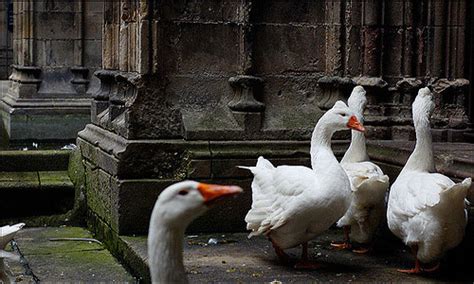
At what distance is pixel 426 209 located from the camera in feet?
16.9

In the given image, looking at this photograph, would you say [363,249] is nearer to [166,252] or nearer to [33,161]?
[166,252]

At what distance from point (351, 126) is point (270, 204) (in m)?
0.65

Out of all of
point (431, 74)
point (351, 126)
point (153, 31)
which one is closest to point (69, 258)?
point (153, 31)

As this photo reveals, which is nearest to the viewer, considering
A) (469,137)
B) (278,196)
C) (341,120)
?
(278,196)

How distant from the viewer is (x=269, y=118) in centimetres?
732

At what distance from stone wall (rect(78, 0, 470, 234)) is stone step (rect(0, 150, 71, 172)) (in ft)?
3.39

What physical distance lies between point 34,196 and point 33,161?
0.75 m

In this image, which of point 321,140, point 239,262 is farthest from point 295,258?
point 321,140

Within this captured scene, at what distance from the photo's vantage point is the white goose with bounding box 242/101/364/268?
5496 mm

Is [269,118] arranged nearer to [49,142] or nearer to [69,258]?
[69,258]

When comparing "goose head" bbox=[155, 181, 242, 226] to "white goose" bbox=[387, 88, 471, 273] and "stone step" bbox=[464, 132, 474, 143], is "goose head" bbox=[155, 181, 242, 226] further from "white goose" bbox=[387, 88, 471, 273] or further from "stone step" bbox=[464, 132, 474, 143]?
"stone step" bbox=[464, 132, 474, 143]

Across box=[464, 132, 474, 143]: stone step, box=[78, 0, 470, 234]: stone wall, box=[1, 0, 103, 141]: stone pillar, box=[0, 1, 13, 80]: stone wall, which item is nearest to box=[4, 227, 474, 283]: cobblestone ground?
box=[78, 0, 470, 234]: stone wall

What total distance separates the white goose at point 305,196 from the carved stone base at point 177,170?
3.68ft

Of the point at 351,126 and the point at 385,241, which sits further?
the point at 385,241
